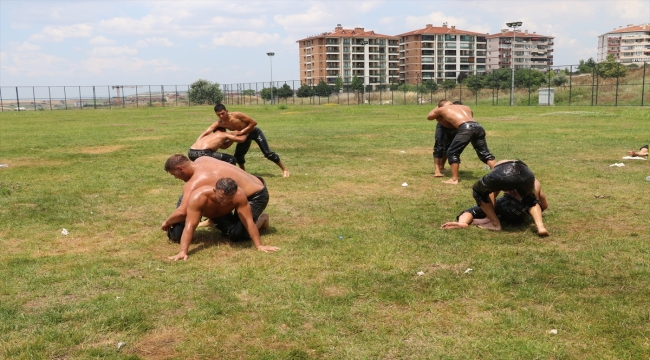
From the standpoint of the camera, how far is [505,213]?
287 inches

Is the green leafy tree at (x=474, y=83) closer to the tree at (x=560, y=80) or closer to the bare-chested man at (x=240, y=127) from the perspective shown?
the tree at (x=560, y=80)

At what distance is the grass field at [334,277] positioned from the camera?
4.22 m

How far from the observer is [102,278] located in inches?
222

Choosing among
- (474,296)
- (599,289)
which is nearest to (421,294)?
(474,296)

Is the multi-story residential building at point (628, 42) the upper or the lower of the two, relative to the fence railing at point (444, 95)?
upper

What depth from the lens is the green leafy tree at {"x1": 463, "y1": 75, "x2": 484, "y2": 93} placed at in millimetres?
56631

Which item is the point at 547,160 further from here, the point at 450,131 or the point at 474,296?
the point at 474,296

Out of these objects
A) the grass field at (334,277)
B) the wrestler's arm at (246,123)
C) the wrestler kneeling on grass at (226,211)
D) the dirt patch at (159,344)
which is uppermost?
the wrestler's arm at (246,123)

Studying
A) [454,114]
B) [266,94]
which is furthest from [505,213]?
[266,94]

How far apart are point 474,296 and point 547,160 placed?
9.38 metres

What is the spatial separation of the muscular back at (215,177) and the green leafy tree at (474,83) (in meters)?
50.8

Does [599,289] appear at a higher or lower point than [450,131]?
lower

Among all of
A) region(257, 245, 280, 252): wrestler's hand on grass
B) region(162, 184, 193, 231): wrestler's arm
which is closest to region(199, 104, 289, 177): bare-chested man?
region(162, 184, 193, 231): wrestler's arm

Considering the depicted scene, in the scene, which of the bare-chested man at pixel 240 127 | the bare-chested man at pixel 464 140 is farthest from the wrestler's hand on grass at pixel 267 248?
the bare-chested man at pixel 464 140
